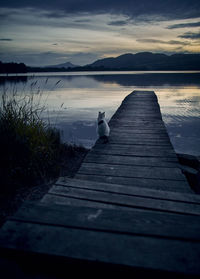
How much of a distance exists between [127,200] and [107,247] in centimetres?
71

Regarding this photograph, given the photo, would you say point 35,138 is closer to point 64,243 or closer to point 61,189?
point 61,189

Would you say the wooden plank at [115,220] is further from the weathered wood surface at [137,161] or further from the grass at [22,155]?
the grass at [22,155]

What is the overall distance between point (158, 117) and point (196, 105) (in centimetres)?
882

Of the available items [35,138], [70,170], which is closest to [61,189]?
[35,138]

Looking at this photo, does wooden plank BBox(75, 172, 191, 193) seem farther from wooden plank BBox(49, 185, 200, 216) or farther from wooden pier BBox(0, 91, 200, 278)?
wooden plank BBox(49, 185, 200, 216)

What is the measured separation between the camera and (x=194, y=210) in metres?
1.63

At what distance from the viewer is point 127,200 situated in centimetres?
180

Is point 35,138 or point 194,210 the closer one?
point 194,210

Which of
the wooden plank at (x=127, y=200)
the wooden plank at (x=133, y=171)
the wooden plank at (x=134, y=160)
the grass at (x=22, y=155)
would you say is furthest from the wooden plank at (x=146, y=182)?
the grass at (x=22, y=155)

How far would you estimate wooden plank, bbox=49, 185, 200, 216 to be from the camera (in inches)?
65.4

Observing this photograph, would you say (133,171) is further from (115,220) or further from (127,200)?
(115,220)

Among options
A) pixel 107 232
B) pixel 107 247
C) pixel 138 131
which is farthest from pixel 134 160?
pixel 107 247

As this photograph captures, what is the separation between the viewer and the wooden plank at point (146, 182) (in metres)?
2.58

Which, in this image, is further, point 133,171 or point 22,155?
point 22,155
